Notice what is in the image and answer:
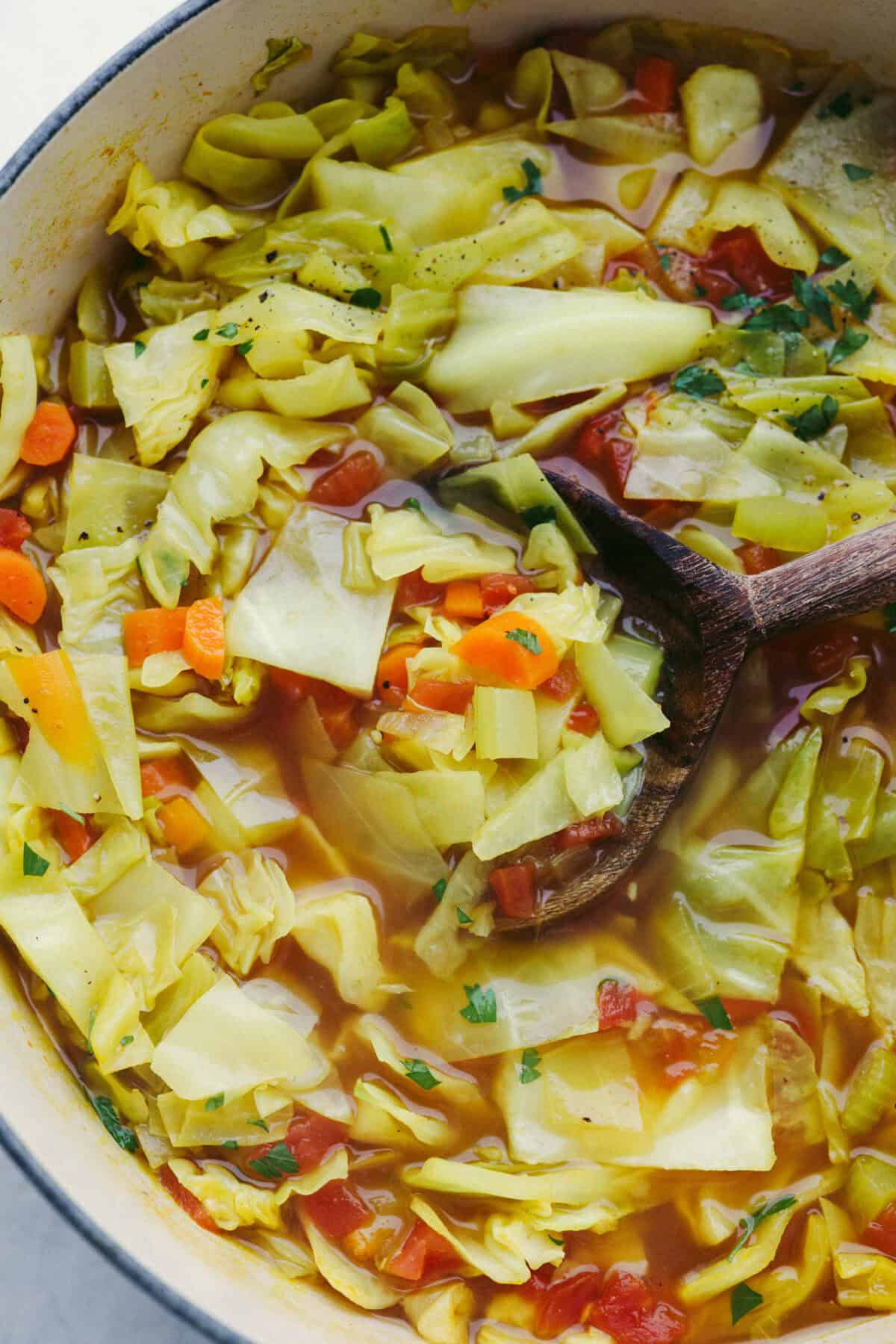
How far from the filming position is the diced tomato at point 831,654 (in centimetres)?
361

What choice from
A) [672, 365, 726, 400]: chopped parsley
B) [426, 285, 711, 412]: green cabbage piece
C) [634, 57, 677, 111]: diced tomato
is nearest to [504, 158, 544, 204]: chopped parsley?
[426, 285, 711, 412]: green cabbage piece

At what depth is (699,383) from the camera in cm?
361

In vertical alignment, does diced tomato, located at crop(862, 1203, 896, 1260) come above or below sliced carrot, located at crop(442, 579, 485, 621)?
below

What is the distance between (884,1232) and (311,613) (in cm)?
238

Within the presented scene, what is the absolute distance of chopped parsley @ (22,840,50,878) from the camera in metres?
3.32

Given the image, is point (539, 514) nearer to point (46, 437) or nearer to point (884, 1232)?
point (46, 437)

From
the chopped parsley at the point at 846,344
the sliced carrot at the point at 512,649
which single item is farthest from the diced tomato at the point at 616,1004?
the chopped parsley at the point at 846,344

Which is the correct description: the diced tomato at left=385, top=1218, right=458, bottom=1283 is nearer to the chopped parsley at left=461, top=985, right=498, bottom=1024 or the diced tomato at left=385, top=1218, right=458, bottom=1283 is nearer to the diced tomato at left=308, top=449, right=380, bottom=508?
the chopped parsley at left=461, top=985, right=498, bottom=1024

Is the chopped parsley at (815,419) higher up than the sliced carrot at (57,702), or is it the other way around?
the sliced carrot at (57,702)

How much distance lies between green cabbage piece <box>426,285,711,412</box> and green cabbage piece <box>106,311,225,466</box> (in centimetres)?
66

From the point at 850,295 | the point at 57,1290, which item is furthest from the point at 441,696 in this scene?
the point at 57,1290

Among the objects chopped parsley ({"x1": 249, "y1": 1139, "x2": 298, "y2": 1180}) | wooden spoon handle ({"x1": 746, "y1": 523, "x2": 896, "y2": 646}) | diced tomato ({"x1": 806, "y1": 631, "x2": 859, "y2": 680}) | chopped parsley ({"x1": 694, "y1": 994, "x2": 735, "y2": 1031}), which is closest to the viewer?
wooden spoon handle ({"x1": 746, "y1": 523, "x2": 896, "y2": 646})

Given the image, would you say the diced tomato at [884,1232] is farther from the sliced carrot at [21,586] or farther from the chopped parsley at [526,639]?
the sliced carrot at [21,586]

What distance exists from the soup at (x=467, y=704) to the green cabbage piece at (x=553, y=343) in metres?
0.01
